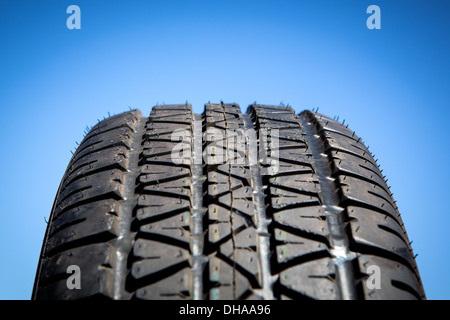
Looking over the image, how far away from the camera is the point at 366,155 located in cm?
265

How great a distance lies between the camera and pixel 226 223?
184 cm

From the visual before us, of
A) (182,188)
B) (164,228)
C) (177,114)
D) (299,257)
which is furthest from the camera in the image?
(177,114)

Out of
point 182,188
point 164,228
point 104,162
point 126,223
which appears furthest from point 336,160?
point 104,162

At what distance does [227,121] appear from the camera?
2746 millimetres

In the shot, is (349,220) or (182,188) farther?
(182,188)

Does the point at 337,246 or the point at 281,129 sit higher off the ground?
the point at 281,129

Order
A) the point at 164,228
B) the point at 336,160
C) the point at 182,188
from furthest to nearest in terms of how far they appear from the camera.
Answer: the point at 336,160 → the point at 182,188 → the point at 164,228

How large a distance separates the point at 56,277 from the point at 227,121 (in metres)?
1.61

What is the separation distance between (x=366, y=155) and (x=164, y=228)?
5.49 ft

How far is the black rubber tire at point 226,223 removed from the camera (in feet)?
5.37

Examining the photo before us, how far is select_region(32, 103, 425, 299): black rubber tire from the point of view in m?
1.64
